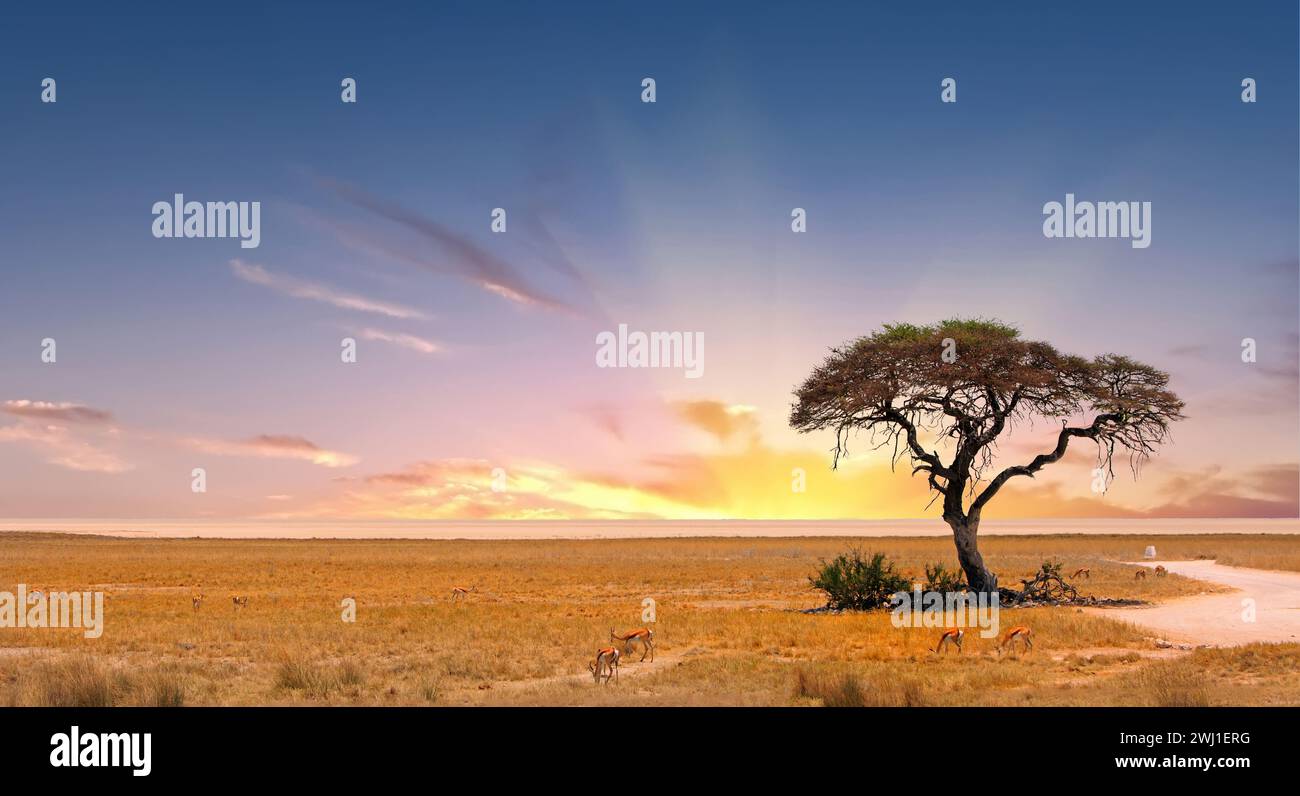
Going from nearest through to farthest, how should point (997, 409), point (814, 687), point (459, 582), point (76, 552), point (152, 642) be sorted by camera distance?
point (814, 687) < point (152, 642) < point (997, 409) < point (459, 582) < point (76, 552)

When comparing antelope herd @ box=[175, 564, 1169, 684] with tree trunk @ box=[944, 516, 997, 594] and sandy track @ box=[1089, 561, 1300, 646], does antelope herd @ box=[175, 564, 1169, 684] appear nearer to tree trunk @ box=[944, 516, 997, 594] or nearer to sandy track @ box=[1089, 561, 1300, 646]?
sandy track @ box=[1089, 561, 1300, 646]

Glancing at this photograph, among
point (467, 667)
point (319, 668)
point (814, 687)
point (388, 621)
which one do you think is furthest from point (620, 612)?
point (814, 687)

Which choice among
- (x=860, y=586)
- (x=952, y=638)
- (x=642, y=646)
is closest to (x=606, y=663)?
(x=642, y=646)

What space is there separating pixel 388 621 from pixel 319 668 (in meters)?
10.4

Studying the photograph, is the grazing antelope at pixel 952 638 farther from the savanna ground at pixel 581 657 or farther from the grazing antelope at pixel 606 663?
the grazing antelope at pixel 606 663

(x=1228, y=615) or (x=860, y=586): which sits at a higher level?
(x=860, y=586)

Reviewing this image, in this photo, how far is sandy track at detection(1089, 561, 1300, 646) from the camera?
22422 mm

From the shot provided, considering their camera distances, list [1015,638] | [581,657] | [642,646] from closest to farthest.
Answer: [581,657] < [1015,638] < [642,646]

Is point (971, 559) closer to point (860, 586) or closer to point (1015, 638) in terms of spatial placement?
point (860, 586)

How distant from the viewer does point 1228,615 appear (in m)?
26.4

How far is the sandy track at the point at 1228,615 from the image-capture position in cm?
2242
